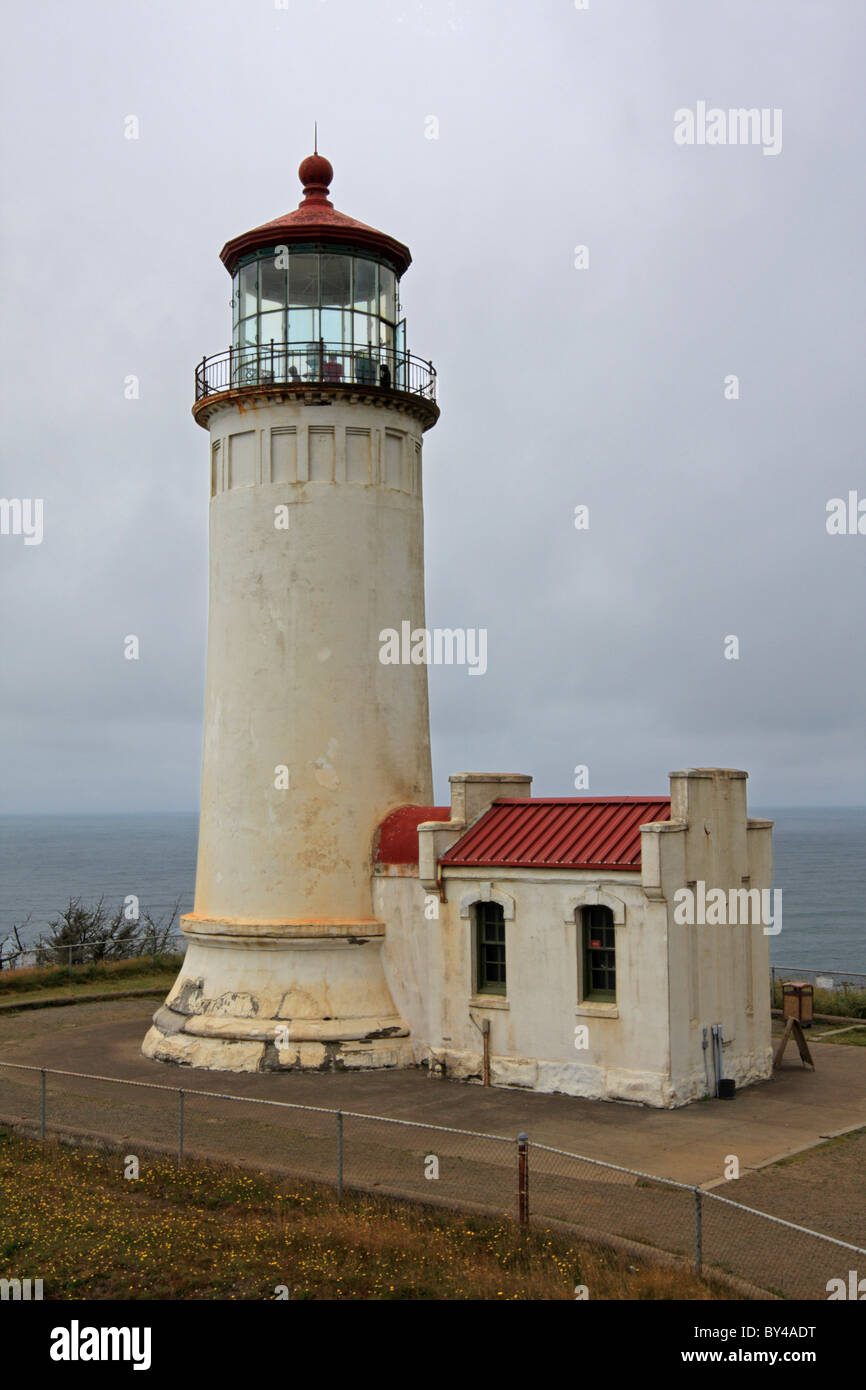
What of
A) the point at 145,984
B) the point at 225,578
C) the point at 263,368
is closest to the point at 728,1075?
the point at 225,578

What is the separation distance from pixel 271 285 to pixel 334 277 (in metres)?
1.19

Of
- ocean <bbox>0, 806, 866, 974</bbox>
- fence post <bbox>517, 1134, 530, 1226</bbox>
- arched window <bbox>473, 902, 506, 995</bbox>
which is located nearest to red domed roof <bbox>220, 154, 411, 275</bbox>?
arched window <bbox>473, 902, 506, 995</bbox>

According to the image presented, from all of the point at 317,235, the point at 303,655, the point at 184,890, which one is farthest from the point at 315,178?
the point at 184,890

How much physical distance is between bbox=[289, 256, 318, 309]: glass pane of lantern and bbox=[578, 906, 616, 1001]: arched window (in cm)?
1220

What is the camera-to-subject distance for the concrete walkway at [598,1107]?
16.1m

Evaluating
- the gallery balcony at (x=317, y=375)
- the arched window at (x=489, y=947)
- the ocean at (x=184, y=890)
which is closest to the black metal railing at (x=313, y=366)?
the gallery balcony at (x=317, y=375)

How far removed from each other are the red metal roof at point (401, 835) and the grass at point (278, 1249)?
7972 mm

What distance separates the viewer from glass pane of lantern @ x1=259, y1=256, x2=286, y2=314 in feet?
76.0

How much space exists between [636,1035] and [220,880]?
828 cm

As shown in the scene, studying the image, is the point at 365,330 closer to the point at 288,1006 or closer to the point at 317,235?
the point at 317,235

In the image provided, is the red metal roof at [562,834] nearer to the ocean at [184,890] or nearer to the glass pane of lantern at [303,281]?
the glass pane of lantern at [303,281]

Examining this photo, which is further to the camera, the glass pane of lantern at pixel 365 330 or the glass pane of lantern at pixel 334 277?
the glass pane of lantern at pixel 365 330
